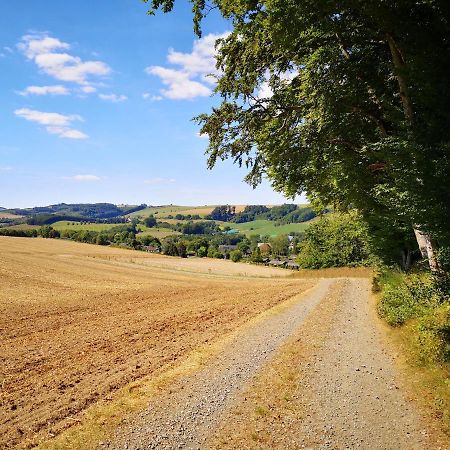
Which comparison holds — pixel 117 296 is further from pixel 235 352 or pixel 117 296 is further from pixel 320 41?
pixel 320 41

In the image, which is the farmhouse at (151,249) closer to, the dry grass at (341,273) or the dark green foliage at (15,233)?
the dark green foliage at (15,233)

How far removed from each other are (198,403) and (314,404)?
291 cm

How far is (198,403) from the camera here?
29.2ft

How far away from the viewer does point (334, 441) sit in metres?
7.03

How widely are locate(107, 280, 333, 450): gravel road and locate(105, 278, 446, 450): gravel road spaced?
2 centimetres

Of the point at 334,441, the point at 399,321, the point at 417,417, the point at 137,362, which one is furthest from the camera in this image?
the point at 399,321

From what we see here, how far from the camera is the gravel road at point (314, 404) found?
7.11m

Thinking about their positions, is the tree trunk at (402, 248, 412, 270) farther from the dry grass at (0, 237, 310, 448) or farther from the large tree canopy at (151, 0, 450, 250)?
the large tree canopy at (151, 0, 450, 250)

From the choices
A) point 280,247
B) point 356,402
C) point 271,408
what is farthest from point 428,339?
point 280,247

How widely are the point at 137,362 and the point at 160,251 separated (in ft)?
381

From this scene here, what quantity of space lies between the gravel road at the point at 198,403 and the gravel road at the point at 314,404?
2 centimetres

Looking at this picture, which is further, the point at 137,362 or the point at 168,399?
the point at 137,362

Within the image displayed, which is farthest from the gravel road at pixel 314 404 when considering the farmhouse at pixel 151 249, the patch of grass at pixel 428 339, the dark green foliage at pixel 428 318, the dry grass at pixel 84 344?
the farmhouse at pixel 151 249

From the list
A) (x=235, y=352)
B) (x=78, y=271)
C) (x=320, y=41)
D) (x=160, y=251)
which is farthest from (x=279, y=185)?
(x=160, y=251)
